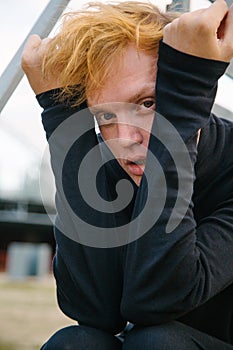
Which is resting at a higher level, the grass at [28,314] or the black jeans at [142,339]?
the black jeans at [142,339]

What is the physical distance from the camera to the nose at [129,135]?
661mm

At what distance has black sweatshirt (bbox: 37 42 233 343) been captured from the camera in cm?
62

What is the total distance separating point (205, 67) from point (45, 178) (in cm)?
46

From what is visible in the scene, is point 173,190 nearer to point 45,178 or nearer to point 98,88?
point 98,88

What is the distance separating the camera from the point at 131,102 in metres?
0.67

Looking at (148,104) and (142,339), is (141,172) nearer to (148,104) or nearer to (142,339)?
(148,104)

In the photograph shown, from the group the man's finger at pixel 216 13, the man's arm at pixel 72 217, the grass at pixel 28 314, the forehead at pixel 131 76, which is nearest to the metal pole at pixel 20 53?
the man's arm at pixel 72 217

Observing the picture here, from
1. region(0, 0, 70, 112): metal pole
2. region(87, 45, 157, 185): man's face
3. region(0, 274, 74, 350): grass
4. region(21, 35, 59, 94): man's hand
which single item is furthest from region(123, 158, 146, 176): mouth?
region(0, 274, 74, 350): grass

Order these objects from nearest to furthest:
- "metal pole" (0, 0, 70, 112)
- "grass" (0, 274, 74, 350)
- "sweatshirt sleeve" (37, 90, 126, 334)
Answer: "sweatshirt sleeve" (37, 90, 126, 334) < "metal pole" (0, 0, 70, 112) < "grass" (0, 274, 74, 350)

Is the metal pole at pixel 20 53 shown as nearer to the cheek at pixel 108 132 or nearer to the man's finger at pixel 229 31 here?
the cheek at pixel 108 132

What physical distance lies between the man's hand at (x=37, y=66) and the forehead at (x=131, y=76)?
0.28 feet

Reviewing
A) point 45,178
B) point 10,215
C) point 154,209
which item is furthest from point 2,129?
point 10,215

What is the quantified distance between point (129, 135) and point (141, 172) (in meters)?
0.05

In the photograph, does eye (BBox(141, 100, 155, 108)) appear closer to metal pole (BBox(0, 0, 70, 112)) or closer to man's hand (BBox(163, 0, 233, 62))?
man's hand (BBox(163, 0, 233, 62))
